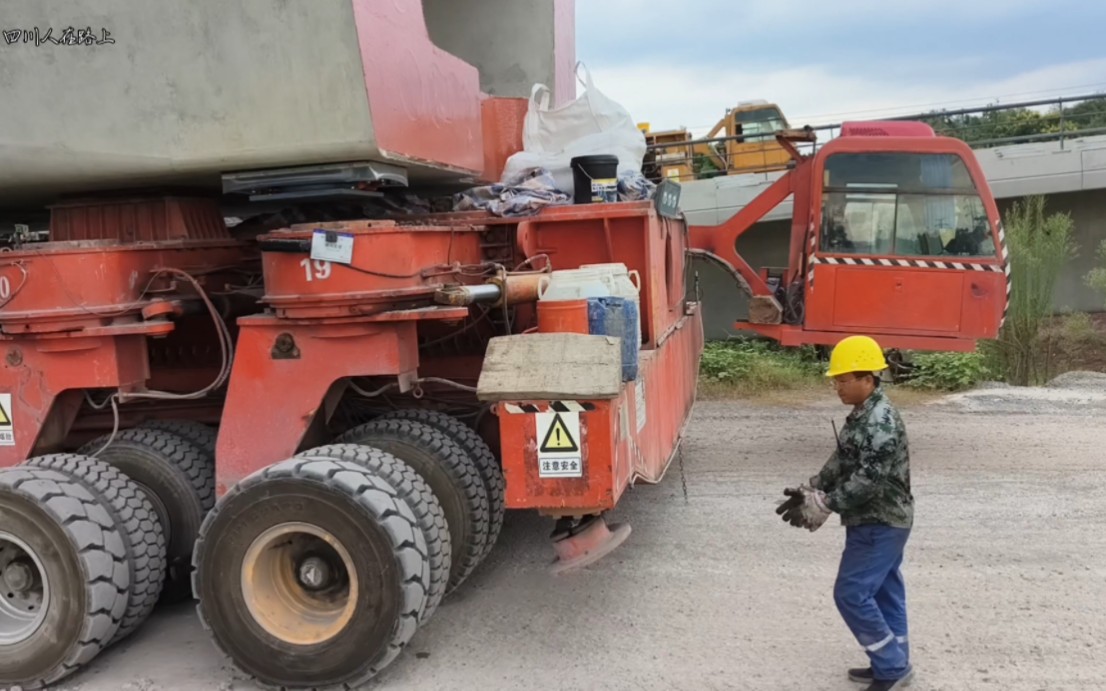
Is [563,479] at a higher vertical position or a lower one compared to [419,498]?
higher

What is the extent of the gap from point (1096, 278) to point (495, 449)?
11.8 metres

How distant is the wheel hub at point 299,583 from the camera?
3.72 m

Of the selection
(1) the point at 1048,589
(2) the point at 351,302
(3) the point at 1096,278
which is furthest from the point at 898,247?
(3) the point at 1096,278

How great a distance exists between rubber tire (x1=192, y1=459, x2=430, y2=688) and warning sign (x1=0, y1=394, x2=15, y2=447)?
1462 mm

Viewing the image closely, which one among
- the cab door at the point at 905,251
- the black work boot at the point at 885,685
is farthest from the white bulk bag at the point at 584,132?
the black work boot at the point at 885,685

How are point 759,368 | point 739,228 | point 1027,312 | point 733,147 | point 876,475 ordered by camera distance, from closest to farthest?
1. point 876,475
2. point 739,228
3. point 1027,312
4. point 759,368
5. point 733,147

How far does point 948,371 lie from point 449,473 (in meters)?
8.39

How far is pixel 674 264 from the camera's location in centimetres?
638

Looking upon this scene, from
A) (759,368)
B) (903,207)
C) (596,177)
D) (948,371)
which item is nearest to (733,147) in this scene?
(759,368)

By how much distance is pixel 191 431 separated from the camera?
487 centimetres

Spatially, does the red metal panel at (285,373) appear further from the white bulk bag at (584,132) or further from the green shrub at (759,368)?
the green shrub at (759,368)

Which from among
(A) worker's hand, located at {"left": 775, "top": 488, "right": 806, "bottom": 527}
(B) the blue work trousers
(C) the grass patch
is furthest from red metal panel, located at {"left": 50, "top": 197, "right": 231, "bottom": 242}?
(C) the grass patch

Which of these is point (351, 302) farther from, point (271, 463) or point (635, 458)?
point (635, 458)

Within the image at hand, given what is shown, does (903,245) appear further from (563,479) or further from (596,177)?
(563,479)
